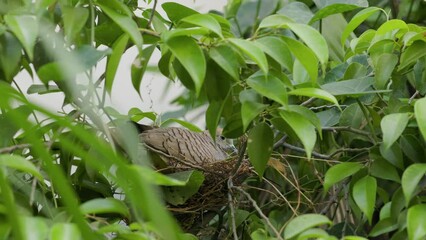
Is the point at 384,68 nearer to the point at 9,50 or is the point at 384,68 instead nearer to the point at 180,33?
the point at 180,33

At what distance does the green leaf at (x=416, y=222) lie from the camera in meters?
0.66

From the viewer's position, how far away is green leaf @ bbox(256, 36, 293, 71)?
636 millimetres

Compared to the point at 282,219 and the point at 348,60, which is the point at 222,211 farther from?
the point at 348,60

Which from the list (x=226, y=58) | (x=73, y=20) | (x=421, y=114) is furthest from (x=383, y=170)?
(x=73, y=20)

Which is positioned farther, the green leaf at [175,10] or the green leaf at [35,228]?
the green leaf at [175,10]

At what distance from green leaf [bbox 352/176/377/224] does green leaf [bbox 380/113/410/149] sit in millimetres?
74

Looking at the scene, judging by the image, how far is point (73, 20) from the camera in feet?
1.90

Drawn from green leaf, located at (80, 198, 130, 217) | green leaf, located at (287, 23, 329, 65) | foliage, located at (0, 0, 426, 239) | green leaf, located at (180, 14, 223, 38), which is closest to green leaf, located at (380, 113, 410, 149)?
foliage, located at (0, 0, 426, 239)

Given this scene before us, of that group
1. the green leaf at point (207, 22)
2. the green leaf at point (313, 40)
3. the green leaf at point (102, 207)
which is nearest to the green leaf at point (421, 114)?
the green leaf at point (313, 40)

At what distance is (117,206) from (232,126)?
0.30 metres

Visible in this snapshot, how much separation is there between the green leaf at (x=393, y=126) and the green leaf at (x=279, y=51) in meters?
0.13

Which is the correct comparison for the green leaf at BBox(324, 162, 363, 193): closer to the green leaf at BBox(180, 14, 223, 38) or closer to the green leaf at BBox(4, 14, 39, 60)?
the green leaf at BBox(180, 14, 223, 38)

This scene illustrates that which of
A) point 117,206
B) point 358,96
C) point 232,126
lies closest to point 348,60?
point 358,96

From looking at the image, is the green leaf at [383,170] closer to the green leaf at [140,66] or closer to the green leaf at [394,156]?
the green leaf at [394,156]
